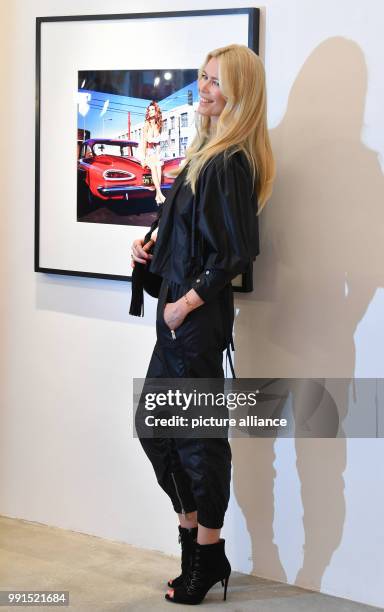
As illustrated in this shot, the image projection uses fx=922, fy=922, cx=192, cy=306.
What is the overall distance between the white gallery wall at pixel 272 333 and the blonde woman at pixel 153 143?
0.24m

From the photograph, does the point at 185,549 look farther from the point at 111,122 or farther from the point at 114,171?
the point at 111,122

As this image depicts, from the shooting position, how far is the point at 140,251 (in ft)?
8.91

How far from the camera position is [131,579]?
2863mm

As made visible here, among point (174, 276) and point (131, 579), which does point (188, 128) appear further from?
point (131, 579)

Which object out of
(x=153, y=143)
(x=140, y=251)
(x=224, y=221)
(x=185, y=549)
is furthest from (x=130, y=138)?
(x=185, y=549)

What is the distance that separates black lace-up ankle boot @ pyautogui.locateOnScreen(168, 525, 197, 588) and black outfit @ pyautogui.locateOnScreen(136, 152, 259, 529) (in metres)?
0.07

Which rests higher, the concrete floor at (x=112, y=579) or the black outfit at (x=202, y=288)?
the black outfit at (x=202, y=288)

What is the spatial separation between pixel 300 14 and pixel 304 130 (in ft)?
1.08

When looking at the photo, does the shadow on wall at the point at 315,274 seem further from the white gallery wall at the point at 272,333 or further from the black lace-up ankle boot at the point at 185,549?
the black lace-up ankle boot at the point at 185,549

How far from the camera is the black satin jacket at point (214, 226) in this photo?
2479 mm

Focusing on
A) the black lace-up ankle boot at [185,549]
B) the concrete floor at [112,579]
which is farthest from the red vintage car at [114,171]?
the concrete floor at [112,579]

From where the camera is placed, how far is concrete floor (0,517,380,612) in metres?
2.71

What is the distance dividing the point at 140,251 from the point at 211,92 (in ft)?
1.65

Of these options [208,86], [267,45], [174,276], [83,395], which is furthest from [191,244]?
[83,395]
